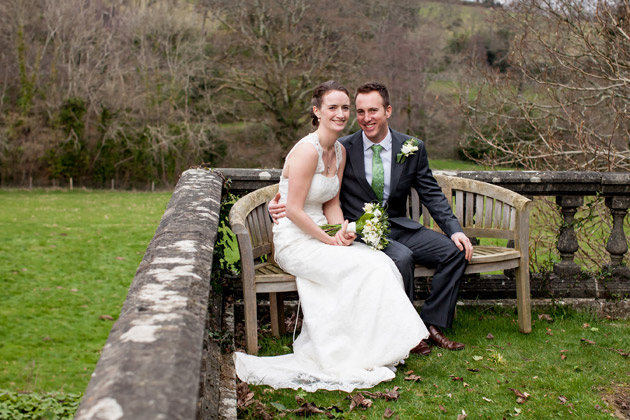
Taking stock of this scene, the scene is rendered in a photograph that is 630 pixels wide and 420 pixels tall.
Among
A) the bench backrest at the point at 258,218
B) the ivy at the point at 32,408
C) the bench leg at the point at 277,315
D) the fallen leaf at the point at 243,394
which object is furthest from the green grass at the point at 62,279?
the fallen leaf at the point at 243,394

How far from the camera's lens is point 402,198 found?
4.61 metres

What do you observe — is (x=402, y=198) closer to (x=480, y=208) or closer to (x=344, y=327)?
(x=480, y=208)

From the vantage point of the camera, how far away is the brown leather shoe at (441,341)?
163 inches

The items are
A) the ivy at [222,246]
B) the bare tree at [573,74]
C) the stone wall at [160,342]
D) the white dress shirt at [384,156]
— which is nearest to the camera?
the stone wall at [160,342]

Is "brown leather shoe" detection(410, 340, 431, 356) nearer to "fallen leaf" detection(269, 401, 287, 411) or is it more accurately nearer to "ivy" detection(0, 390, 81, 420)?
"fallen leaf" detection(269, 401, 287, 411)

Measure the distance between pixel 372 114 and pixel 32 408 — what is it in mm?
3864

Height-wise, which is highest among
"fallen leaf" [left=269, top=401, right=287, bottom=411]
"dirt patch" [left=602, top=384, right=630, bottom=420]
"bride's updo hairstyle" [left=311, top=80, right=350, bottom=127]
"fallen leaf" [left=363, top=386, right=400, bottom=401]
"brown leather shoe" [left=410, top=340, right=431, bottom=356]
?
"bride's updo hairstyle" [left=311, top=80, right=350, bottom=127]

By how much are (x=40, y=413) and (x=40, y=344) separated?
5.94m

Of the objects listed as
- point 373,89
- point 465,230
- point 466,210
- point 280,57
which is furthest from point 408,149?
point 280,57

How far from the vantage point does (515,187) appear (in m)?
4.99

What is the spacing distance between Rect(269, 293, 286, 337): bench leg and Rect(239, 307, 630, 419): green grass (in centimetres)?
9

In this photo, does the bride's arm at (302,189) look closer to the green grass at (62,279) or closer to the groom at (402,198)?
the groom at (402,198)

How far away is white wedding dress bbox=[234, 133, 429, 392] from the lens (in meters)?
3.55

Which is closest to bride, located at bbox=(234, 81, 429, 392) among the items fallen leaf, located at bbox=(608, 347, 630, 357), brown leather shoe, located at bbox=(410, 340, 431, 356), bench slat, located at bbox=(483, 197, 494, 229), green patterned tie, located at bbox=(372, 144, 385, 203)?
brown leather shoe, located at bbox=(410, 340, 431, 356)
